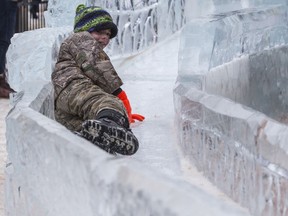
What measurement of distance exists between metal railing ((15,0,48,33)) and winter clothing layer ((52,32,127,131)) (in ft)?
24.0

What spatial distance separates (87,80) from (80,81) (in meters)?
0.04

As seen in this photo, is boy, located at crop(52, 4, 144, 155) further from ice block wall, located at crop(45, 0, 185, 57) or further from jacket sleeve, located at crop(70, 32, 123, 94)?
ice block wall, located at crop(45, 0, 185, 57)

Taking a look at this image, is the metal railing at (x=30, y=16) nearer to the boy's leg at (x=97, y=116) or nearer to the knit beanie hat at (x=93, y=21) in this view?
the knit beanie hat at (x=93, y=21)

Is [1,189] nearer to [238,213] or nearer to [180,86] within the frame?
[180,86]

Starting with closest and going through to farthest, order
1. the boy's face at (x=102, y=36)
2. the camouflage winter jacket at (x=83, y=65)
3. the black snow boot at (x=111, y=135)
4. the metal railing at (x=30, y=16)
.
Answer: the black snow boot at (x=111, y=135)
the camouflage winter jacket at (x=83, y=65)
the boy's face at (x=102, y=36)
the metal railing at (x=30, y=16)

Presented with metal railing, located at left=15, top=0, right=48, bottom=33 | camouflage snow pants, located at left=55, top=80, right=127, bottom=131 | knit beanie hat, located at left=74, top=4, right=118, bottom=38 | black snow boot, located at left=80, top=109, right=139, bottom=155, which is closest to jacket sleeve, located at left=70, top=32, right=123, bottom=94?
camouflage snow pants, located at left=55, top=80, right=127, bottom=131

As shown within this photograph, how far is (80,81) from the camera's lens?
4.38m

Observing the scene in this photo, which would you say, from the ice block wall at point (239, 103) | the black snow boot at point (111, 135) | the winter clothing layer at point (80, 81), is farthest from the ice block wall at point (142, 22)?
the black snow boot at point (111, 135)

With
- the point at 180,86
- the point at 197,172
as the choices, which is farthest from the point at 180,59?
the point at 197,172

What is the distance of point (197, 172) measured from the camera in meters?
4.28

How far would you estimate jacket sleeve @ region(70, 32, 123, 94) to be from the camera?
14.7ft

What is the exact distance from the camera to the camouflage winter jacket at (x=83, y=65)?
4.43 metres

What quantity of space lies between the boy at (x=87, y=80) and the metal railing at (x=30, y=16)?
23.2 ft

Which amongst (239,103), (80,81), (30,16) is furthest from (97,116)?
(30,16)
